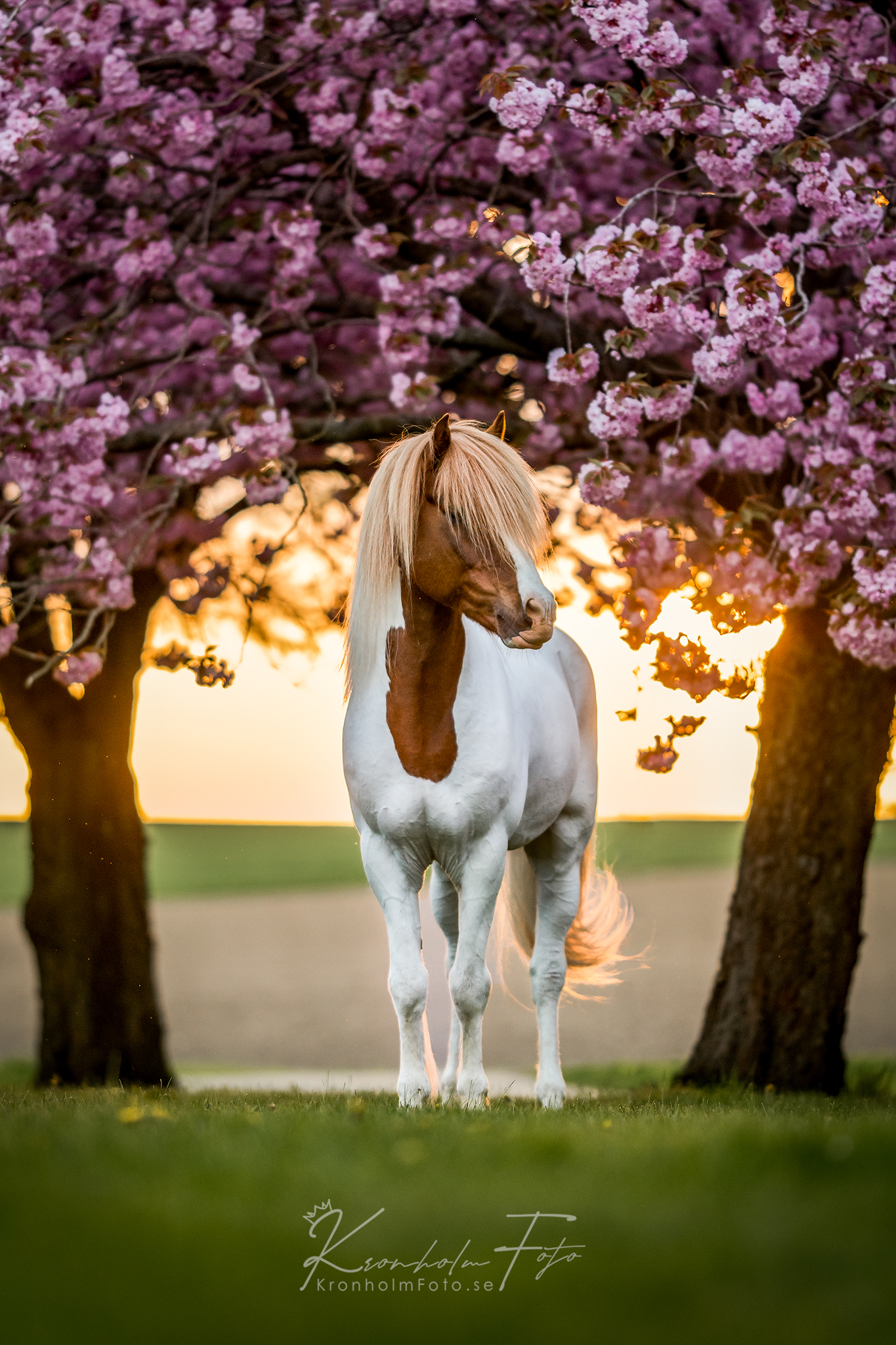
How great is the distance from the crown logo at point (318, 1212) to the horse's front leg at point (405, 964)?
2229 mm

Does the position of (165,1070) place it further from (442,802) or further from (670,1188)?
(670,1188)

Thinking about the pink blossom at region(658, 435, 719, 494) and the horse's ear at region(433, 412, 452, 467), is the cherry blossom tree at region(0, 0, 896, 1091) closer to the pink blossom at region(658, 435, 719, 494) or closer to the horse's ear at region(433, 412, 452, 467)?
the pink blossom at region(658, 435, 719, 494)

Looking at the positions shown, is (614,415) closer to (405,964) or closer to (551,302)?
(551,302)

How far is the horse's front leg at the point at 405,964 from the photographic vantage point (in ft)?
17.4

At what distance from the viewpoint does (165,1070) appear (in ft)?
35.1

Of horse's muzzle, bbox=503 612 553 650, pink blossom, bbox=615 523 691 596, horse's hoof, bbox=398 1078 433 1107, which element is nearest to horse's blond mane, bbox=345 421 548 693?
horse's muzzle, bbox=503 612 553 650

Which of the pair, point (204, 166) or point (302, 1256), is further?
point (204, 166)

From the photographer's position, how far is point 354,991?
2364 cm

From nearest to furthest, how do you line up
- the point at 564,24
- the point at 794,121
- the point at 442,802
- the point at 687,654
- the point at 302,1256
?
the point at 302,1256
the point at 442,802
the point at 794,121
the point at 687,654
the point at 564,24

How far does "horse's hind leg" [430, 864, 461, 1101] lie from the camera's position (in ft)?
20.6

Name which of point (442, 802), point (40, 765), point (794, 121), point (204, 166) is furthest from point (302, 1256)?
point (40, 765)

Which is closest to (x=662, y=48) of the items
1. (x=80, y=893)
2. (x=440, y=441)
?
(x=440, y=441)

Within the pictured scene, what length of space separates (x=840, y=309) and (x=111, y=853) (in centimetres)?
673

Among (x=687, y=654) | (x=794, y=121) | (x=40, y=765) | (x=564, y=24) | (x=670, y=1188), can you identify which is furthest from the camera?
(x=40, y=765)
